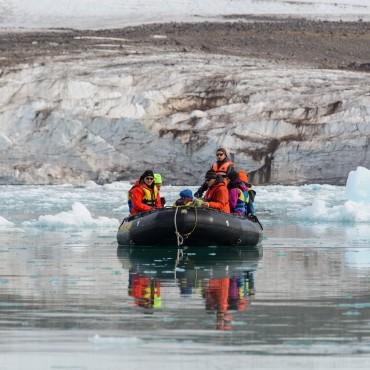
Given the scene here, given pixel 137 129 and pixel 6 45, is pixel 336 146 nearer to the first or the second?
pixel 137 129

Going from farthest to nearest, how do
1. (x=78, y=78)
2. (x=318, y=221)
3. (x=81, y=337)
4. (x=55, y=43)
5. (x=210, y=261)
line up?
(x=55, y=43)
(x=78, y=78)
(x=318, y=221)
(x=210, y=261)
(x=81, y=337)

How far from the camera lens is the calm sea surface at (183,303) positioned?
5902mm

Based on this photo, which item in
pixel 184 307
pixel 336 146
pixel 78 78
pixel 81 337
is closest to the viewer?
pixel 81 337

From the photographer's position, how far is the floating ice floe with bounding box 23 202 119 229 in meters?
16.6

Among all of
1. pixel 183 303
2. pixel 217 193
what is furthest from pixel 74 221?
pixel 183 303

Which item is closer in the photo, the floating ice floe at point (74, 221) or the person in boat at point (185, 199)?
the person in boat at point (185, 199)

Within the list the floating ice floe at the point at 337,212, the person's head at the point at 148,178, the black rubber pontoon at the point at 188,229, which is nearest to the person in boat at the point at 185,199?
the black rubber pontoon at the point at 188,229

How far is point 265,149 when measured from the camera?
29.3 meters

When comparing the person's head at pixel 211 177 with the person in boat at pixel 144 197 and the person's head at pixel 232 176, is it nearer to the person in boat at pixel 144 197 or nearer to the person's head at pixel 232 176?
the person's head at pixel 232 176

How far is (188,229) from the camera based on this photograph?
510 inches

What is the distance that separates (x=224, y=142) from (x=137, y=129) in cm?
220

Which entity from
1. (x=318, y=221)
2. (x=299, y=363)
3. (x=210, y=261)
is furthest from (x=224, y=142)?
(x=299, y=363)

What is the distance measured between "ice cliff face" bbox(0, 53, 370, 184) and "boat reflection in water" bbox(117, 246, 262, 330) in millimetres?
15757

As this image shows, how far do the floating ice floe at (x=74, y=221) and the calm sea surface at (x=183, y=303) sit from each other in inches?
21.6
